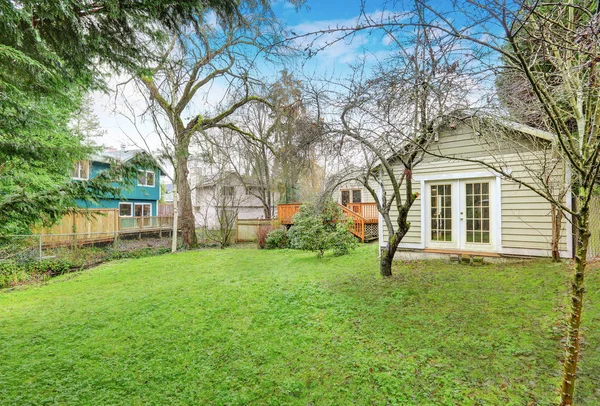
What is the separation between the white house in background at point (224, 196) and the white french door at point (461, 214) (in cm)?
901

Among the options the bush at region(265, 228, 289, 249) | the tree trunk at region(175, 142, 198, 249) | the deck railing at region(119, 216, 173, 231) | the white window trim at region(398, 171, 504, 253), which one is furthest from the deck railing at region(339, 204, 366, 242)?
the deck railing at region(119, 216, 173, 231)

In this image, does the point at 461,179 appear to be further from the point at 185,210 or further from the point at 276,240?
the point at 185,210

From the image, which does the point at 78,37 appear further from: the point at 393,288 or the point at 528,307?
the point at 528,307

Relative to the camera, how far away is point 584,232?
1.92m

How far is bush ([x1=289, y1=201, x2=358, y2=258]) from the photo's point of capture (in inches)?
352

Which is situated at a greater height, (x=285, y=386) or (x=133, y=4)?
(x=133, y=4)

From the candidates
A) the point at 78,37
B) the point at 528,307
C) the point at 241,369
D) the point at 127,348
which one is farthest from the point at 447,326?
the point at 78,37

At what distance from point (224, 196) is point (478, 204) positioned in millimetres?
10634

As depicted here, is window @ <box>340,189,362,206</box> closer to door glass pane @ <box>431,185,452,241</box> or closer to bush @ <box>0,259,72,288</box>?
door glass pane @ <box>431,185,452,241</box>

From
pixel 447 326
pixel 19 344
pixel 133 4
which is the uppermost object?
pixel 133 4

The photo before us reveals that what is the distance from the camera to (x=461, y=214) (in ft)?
22.9

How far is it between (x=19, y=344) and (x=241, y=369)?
3.39 metres

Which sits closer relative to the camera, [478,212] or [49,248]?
[478,212]

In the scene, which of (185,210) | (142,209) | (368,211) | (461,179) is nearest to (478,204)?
(461,179)
